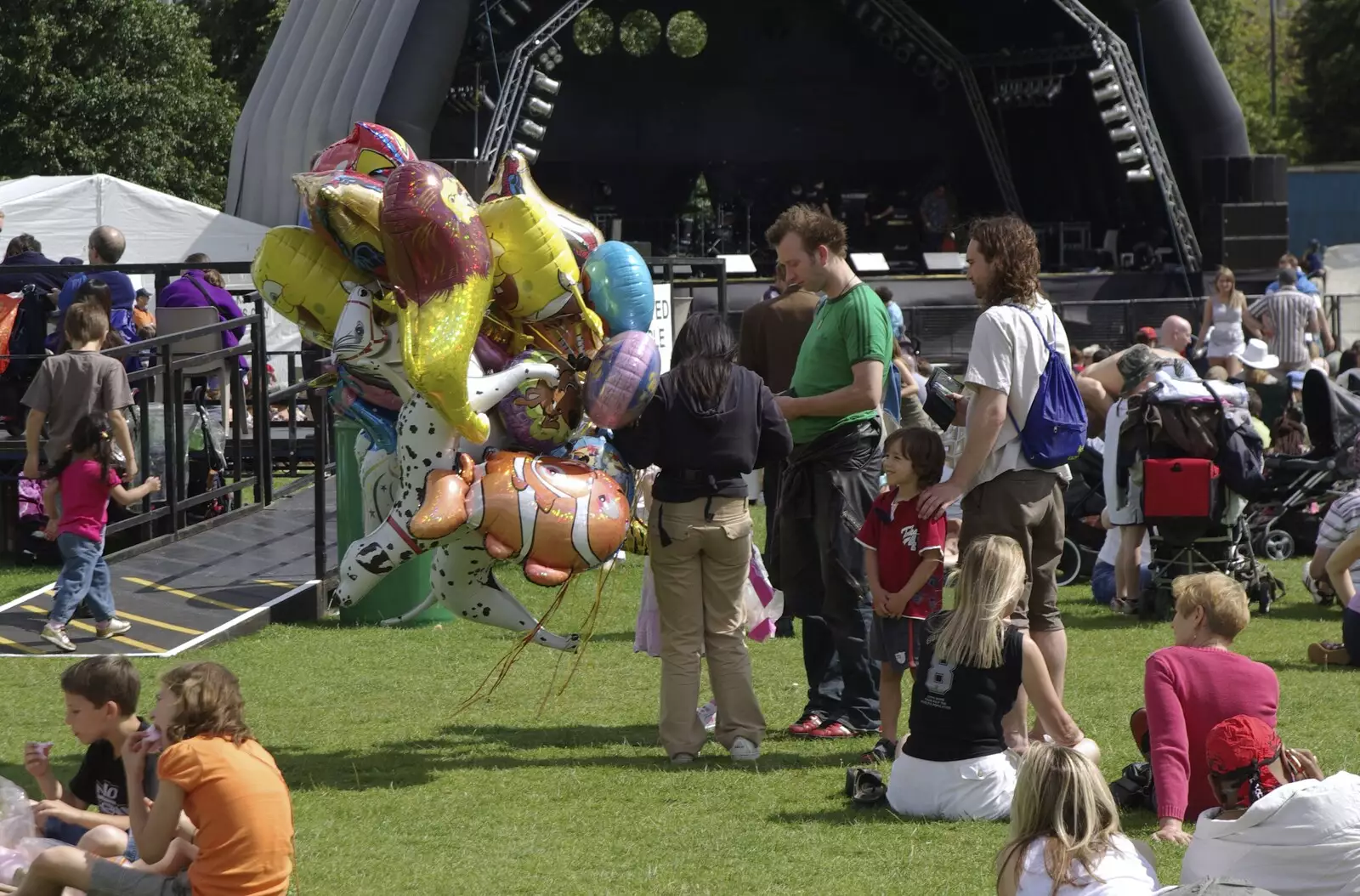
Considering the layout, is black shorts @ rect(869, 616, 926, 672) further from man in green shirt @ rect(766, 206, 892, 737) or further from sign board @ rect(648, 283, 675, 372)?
sign board @ rect(648, 283, 675, 372)

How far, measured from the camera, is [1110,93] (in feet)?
79.0

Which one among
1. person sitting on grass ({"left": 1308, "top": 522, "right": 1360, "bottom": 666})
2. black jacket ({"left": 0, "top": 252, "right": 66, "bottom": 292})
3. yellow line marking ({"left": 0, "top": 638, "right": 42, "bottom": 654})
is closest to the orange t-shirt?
yellow line marking ({"left": 0, "top": 638, "right": 42, "bottom": 654})

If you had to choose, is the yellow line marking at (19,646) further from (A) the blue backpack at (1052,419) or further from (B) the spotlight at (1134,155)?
(B) the spotlight at (1134,155)

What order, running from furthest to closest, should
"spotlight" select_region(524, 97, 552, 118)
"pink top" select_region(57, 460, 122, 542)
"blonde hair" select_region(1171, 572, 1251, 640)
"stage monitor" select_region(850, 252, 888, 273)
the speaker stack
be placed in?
"stage monitor" select_region(850, 252, 888, 273), the speaker stack, "spotlight" select_region(524, 97, 552, 118), "pink top" select_region(57, 460, 122, 542), "blonde hair" select_region(1171, 572, 1251, 640)

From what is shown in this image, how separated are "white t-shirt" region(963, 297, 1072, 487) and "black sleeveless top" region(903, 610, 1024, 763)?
772 mm

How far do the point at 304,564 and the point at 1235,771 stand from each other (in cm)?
716

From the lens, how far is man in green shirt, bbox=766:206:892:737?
657 centimetres

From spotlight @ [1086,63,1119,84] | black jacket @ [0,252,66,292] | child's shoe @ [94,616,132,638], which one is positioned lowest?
child's shoe @ [94,616,132,638]

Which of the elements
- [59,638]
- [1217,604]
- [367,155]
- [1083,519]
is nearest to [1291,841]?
[1217,604]

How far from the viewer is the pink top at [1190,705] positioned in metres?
5.04

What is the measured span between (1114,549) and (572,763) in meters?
4.54

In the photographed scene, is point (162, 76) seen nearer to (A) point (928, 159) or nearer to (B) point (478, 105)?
(B) point (478, 105)

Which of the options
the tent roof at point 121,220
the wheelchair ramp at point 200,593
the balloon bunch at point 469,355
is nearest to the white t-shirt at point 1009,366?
the balloon bunch at point 469,355

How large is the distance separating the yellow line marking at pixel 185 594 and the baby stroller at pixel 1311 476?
19.3ft
